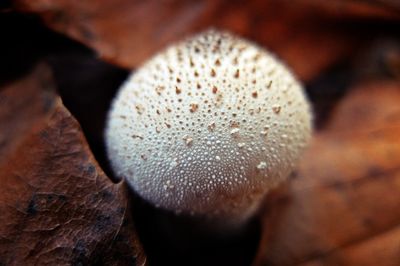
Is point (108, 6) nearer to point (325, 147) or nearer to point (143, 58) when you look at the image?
point (143, 58)

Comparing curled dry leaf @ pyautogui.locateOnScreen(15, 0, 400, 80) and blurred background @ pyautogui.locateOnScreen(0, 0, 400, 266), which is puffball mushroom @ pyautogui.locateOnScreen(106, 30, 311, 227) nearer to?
blurred background @ pyautogui.locateOnScreen(0, 0, 400, 266)

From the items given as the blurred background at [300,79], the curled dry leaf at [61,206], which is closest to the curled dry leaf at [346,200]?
the blurred background at [300,79]

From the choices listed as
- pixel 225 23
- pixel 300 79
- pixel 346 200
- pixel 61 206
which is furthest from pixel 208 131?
pixel 300 79

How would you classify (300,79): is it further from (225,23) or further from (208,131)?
(208,131)

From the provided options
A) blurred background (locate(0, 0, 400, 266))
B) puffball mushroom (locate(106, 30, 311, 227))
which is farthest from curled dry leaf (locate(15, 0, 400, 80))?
puffball mushroom (locate(106, 30, 311, 227))

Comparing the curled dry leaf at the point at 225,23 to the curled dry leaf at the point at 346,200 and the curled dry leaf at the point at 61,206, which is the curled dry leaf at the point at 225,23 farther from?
the curled dry leaf at the point at 61,206
